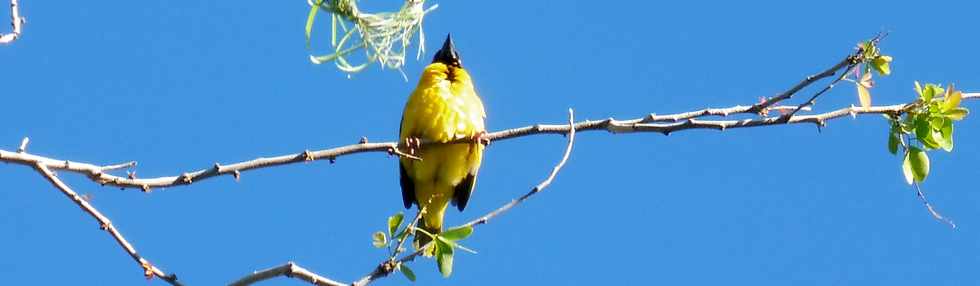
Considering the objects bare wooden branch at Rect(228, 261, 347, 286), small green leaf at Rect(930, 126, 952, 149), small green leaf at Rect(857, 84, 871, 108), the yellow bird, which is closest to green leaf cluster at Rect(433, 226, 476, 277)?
bare wooden branch at Rect(228, 261, 347, 286)

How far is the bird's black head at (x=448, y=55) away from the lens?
18.9 ft

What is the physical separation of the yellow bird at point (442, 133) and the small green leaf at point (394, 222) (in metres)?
1.97

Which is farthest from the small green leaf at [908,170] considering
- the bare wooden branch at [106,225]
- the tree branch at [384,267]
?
the bare wooden branch at [106,225]

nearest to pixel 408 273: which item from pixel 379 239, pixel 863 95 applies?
pixel 379 239

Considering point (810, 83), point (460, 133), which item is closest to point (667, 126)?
point (810, 83)

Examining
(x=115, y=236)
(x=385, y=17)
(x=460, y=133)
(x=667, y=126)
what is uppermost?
(x=460, y=133)

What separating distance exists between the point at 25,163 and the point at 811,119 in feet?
5.97

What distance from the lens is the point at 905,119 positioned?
3498 millimetres

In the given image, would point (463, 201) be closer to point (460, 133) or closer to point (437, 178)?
point (437, 178)

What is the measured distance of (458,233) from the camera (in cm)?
283

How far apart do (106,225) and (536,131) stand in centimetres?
113

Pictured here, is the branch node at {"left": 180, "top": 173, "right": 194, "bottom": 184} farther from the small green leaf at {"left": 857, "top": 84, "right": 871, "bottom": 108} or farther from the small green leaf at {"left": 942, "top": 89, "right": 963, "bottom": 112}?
the small green leaf at {"left": 942, "top": 89, "right": 963, "bottom": 112}

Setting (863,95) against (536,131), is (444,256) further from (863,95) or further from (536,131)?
(863,95)

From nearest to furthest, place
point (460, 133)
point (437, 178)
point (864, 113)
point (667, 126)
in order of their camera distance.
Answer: point (667, 126) → point (864, 113) → point (460, 133) → point (437, 178)
